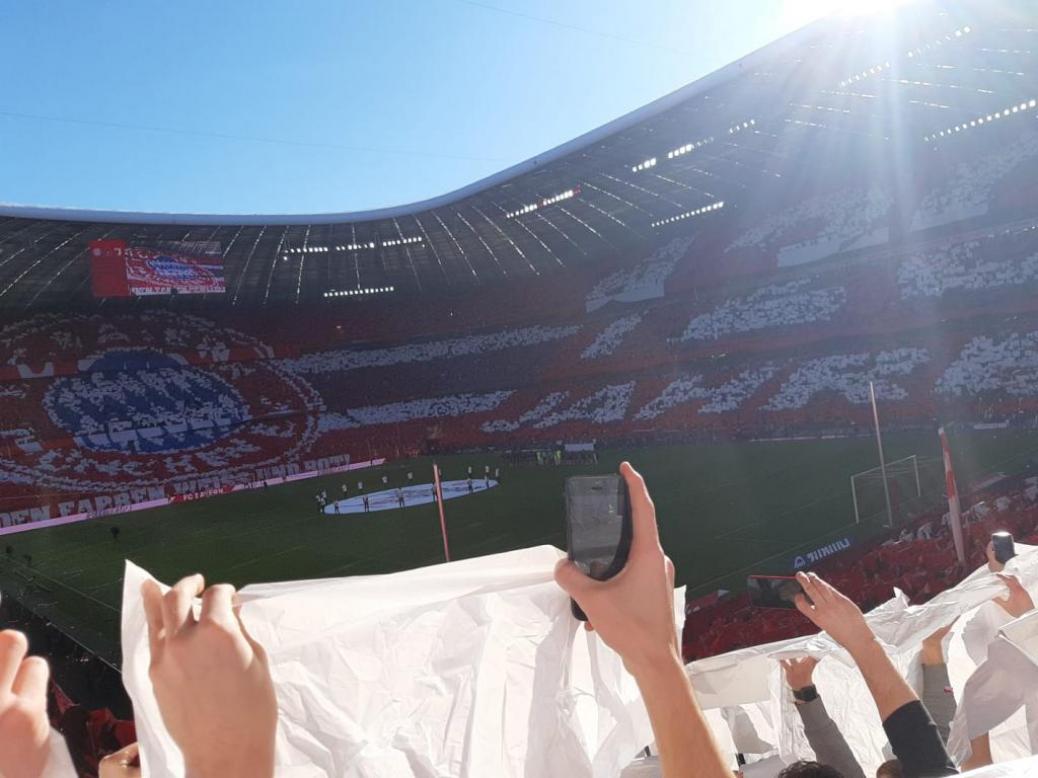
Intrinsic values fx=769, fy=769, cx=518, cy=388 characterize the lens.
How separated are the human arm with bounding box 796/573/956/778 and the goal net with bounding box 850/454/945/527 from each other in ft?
47.6

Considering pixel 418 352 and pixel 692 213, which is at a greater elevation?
pixel 692 213

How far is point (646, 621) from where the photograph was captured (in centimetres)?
174

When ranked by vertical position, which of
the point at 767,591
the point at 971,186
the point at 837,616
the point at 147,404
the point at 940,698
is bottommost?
the point at 767,591

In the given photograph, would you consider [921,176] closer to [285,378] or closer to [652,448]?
[652,448]

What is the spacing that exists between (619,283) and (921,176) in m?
18.9

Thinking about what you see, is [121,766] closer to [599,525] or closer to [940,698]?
[599,525]

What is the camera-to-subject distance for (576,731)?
113 inches

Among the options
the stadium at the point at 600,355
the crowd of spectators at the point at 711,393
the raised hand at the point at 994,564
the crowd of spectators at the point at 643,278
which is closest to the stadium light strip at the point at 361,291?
the stadium at the point at 600,355

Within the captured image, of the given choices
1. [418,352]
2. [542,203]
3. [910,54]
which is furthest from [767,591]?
[418,352]

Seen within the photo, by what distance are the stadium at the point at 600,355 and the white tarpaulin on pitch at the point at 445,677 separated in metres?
4.28

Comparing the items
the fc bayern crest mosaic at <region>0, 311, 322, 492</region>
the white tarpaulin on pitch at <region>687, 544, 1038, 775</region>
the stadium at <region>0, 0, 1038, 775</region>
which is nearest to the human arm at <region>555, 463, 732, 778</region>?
the white tarpaulin on pitch at <region>687, 544, 1038, 775</region>

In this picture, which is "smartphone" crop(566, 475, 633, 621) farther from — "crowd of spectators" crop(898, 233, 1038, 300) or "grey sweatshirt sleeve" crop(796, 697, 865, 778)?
"crowd of spectators" crop(898, 233, 1038, 300)

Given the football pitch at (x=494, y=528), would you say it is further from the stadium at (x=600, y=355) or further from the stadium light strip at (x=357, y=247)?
the stadium light strip at (x=357, y=247)

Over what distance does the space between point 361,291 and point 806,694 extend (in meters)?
55.5
